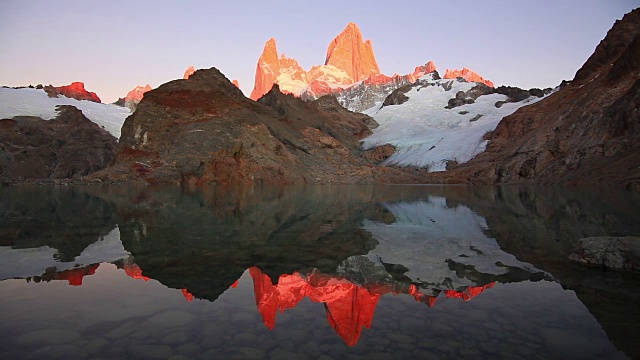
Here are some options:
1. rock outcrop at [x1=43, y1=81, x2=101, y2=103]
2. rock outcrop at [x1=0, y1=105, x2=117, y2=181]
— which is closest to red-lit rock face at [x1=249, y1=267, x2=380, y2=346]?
rock outcrop at [x1=0, y1=105, x2=117, y2=181]

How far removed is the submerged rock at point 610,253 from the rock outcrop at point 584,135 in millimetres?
37568

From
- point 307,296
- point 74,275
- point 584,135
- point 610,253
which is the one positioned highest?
point 584,135

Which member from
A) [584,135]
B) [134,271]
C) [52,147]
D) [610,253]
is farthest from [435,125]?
[134,271]

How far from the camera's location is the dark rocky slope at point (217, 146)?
66688mm

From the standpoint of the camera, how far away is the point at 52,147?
89438 millimetres

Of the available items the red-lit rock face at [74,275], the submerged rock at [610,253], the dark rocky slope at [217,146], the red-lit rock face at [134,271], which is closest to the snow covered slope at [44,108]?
the dark rocky slope at [217,146]

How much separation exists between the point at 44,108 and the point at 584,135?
409 ft

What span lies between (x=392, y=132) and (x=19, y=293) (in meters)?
137

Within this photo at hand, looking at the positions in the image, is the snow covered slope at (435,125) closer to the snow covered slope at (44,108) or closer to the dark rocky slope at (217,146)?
the dark rocky slope at (217,146)

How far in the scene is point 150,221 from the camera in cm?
1867

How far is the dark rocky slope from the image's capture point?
6669cm

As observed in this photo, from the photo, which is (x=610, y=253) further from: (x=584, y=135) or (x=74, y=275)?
(x=584, y=135)

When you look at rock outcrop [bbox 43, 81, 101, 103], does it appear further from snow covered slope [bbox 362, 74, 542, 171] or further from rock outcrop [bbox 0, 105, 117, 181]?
snow covered slope [bbox 362, 74, 542, 171]

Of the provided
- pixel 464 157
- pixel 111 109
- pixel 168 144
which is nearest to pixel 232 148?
pixel 168 144
